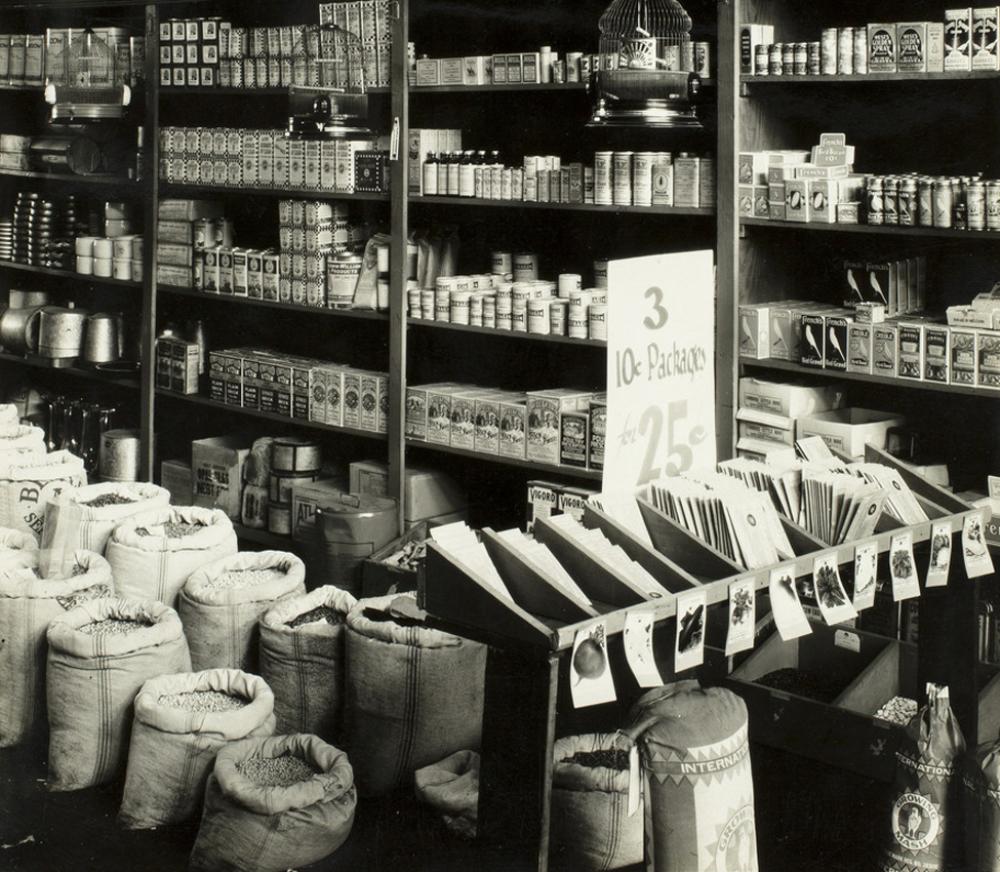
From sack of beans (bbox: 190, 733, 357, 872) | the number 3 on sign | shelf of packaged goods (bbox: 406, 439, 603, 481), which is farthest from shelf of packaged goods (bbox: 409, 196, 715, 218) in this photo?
sack of beans (bbox: 190, 733, 357, 872)

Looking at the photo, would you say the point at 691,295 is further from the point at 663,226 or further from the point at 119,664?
the point at 663,226

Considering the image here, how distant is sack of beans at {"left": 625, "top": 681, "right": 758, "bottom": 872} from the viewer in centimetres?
252

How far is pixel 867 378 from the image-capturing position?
4234mm

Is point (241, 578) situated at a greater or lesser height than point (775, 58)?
lesser

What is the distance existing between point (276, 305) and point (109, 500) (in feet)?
4.77

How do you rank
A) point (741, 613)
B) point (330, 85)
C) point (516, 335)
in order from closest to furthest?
point (741, 613) < point (516, 335) < point (330, 85)

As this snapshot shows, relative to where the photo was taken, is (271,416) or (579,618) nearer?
(579,618)

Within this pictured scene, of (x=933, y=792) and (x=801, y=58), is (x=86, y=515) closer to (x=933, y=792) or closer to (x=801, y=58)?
(x=801, y=58)

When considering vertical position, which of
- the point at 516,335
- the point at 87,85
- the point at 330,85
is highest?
the point at 87,85

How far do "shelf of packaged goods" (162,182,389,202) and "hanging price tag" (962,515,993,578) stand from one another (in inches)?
116

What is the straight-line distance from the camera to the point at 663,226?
518 centimetres

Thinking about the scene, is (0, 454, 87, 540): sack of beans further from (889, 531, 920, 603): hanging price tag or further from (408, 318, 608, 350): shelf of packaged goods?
(889, 531, 920, 603): hanging price tag

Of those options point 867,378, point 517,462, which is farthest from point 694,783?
point 517,462

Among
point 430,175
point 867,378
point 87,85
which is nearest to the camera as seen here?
point 867,378
